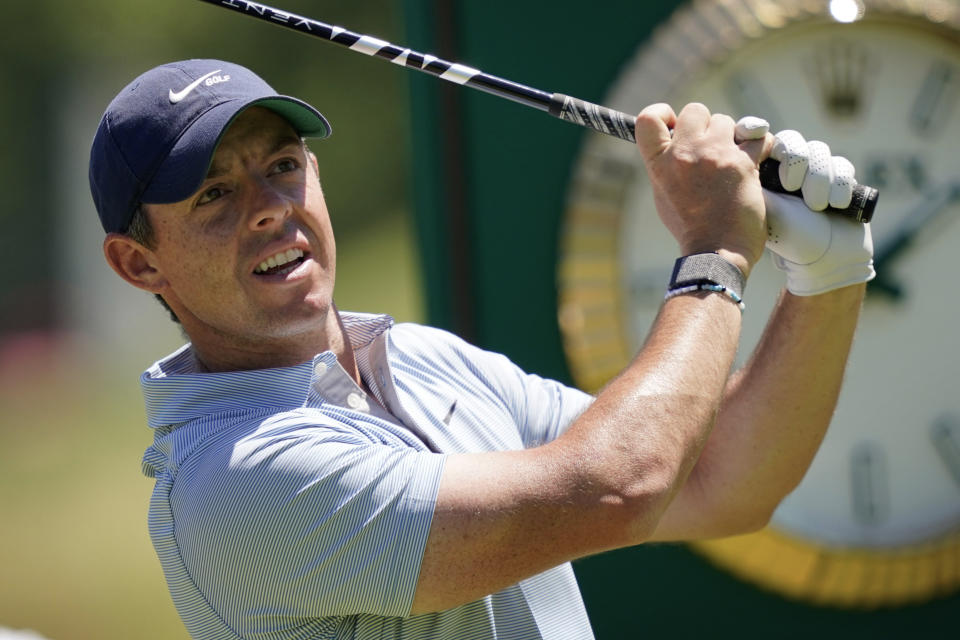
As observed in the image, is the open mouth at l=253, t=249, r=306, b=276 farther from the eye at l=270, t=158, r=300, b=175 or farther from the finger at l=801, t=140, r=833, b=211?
the finger at l=801, t=140, r=833, b=211

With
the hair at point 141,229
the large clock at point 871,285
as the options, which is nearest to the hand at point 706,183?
the hair at point 141,229

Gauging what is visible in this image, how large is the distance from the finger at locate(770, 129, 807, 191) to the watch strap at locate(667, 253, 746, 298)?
26cm

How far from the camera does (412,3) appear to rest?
3252mm

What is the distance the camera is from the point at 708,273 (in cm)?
164

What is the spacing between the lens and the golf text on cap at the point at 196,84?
1.78 meters

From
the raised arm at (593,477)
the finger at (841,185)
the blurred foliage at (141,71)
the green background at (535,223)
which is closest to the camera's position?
the raised arm at (593,477)

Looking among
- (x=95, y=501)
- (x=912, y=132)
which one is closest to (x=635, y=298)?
(x=912, y=132)

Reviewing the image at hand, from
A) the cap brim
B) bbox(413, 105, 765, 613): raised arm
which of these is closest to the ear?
the cap brim

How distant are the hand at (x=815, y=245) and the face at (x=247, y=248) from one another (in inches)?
26.6

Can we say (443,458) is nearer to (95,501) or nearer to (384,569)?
(384,569)

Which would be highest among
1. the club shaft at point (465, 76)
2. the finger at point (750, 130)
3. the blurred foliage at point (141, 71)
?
the blurred foliage at point (141, 71)

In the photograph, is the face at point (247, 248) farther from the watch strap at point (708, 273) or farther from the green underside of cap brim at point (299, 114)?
the watch strap at point (708, 273)

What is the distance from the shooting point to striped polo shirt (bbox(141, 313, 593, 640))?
5.03 ft

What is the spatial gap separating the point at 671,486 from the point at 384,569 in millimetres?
367
